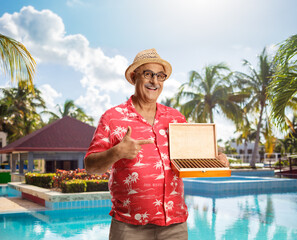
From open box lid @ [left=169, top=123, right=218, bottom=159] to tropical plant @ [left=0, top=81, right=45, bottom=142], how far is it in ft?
101

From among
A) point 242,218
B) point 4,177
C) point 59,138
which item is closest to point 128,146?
point 242,218

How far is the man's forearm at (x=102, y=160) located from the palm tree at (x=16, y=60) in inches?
236

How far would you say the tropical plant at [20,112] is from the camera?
31.6 meters

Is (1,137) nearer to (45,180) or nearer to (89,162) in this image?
(45,180)

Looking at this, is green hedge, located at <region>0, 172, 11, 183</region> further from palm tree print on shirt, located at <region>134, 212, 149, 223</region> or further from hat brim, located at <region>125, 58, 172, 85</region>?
palm tree print on shirt, located at <region>134, 212, 149, 223</region>

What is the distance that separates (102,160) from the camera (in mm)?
1925

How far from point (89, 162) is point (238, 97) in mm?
26570

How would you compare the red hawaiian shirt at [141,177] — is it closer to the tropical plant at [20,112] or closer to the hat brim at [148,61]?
the hat brim at [148,61]

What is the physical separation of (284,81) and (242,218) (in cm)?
367

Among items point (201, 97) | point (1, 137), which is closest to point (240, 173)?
point (201, 97)

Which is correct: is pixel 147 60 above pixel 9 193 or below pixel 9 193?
above

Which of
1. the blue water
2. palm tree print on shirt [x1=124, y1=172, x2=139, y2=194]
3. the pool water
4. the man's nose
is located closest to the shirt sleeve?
palm tree print on shirt [x1=124, y1=172, x2=139, y2=194]

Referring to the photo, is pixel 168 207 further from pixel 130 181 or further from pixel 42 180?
pixel 42 180

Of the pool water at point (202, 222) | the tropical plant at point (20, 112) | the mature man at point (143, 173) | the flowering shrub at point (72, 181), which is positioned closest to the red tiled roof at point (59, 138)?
the flowering shrub at point (72, 181)
